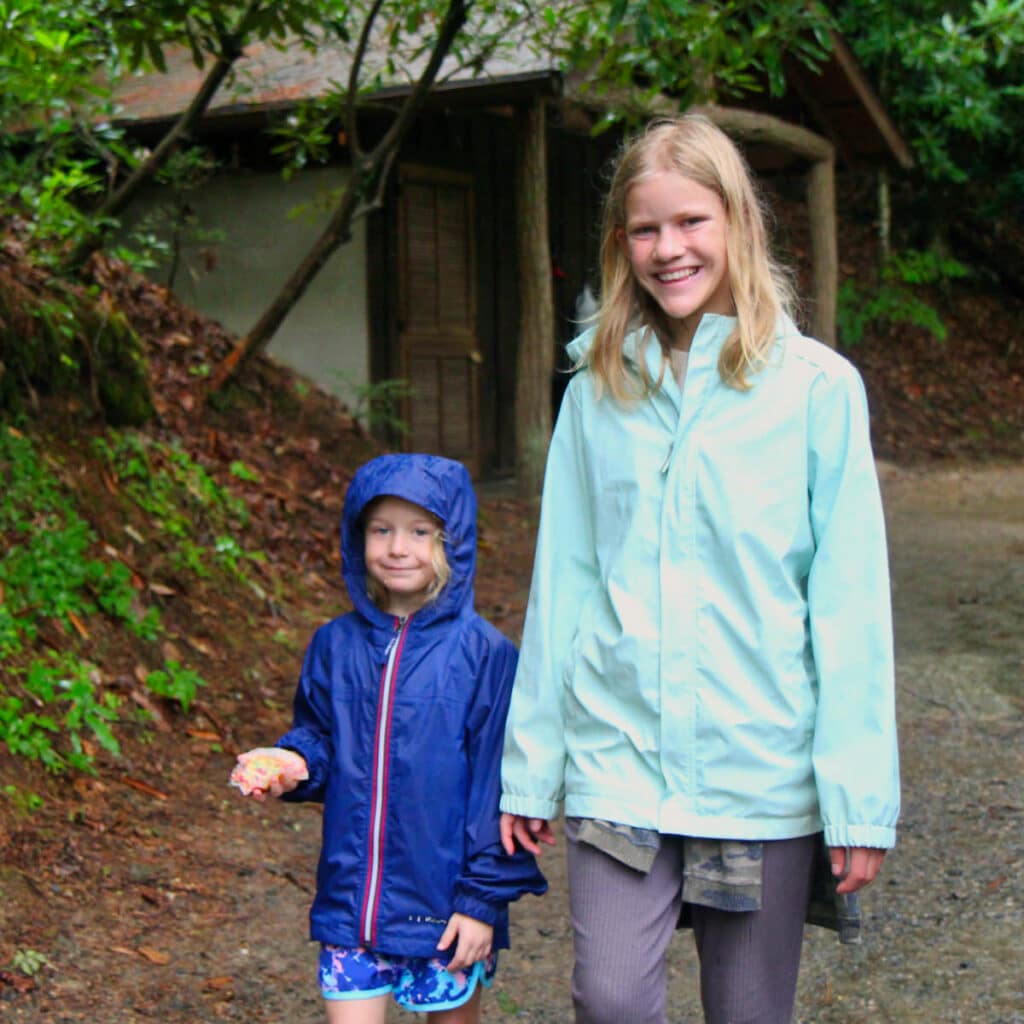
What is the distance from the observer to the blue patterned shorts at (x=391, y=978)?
8.30 feet

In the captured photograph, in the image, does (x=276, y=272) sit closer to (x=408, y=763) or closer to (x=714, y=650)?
(x=408, y=763)

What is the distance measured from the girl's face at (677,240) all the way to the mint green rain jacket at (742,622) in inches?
3.1

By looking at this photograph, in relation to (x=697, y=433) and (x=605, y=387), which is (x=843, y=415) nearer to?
(x=697, y=433)

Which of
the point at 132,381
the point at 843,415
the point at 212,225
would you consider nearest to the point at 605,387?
the point at 843,415

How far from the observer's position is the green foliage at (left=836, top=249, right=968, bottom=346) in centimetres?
1677

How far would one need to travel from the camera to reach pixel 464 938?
247 cm

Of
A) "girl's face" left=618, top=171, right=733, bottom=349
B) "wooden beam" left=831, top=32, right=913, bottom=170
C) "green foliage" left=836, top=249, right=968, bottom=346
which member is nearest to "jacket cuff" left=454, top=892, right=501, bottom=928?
"girl's face" left=618, top=171, right=733, bottom=349

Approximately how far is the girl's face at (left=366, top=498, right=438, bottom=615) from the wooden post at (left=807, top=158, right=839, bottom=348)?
38.6 ft

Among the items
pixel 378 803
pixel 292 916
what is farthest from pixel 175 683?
pixel 378 803

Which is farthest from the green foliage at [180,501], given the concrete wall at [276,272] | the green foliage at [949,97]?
the green foliage at [949,97]

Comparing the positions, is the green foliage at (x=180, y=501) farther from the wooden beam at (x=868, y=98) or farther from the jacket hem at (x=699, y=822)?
the wooden beam at (x=868, y=98)

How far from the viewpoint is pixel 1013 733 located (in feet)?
18.7

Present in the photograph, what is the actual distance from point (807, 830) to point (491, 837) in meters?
0.58

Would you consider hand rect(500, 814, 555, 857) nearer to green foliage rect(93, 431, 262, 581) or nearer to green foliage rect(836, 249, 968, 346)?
green foliage rect(93, 431, 262, 581)
